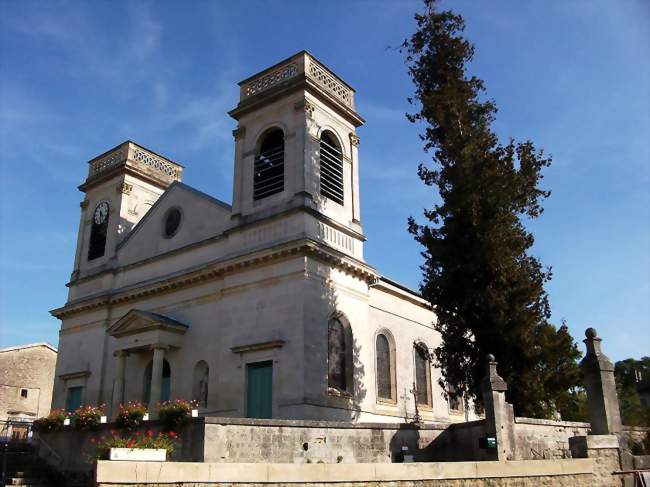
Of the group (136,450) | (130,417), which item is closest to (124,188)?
(130,417)

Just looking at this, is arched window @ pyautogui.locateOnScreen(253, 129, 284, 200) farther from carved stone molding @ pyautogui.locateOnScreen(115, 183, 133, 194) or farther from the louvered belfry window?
carved stone molding @ pyautogui.locateOnScreen(115, 183, 133, 194)

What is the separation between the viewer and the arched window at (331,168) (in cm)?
2325

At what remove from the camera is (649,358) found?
214 ft

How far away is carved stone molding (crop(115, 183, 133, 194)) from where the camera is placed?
1141 inches

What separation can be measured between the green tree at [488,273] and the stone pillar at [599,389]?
128 centimetres

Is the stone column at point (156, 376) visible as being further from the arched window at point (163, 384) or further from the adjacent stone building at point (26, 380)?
the adjacent stone building at point (26, 380)

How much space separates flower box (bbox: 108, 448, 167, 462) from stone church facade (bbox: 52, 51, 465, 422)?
8640 mm

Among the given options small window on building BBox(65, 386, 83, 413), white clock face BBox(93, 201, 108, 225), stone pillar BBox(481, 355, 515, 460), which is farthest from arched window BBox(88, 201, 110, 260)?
stone pillar BBox(481, 355, 515, 460)

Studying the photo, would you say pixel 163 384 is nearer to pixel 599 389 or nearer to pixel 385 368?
pixel 385 368

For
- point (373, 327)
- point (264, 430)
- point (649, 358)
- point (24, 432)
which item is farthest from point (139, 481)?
point (649, 358)

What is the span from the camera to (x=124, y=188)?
28969 mm

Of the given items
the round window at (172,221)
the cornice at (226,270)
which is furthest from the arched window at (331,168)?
the round window at (172,221)

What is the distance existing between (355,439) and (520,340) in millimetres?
4942

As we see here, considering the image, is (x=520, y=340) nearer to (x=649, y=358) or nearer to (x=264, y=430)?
(x=264, y=430)
